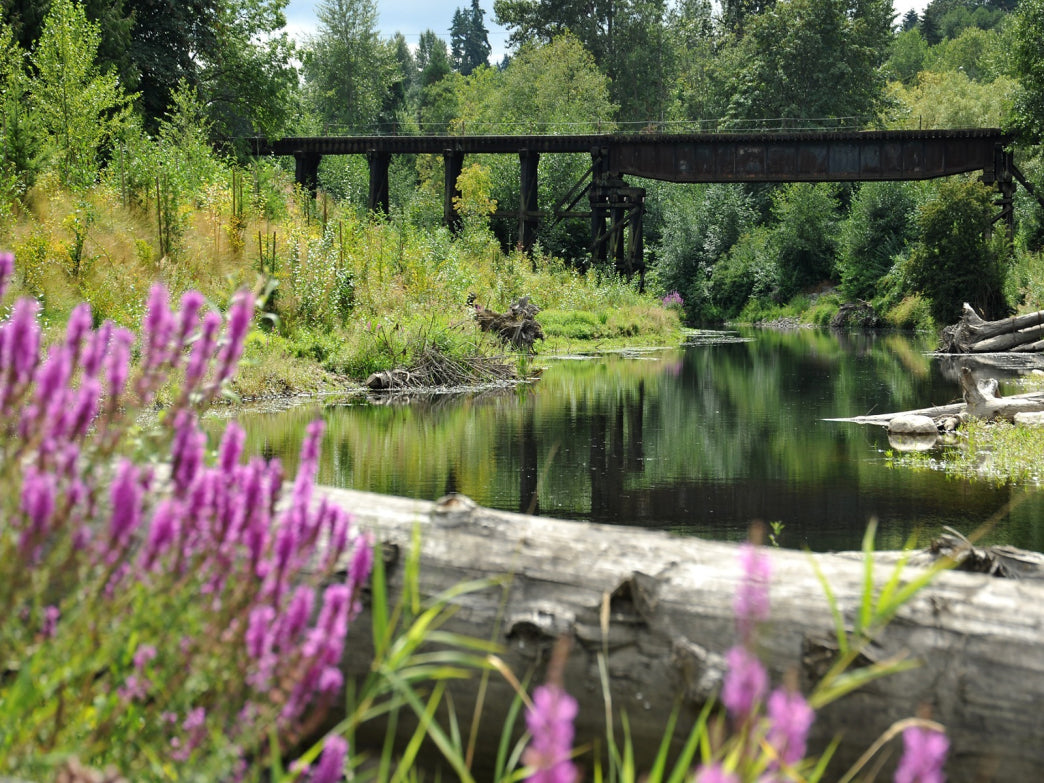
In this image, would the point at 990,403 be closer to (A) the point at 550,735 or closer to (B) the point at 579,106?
(A) the point at 550,735

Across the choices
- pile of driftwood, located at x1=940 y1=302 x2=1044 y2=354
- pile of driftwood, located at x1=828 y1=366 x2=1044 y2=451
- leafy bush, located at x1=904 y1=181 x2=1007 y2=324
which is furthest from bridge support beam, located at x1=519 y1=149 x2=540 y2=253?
pile of driftwood, located at x1=828 y1=366 x2=1044 y2=451

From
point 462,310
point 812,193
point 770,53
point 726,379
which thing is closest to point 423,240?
point 462,310

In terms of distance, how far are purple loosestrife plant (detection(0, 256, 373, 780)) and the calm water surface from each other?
4.45 m

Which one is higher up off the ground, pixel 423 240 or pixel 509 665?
pixel 423 240

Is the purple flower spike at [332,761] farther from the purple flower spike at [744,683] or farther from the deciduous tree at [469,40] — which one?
the deciduous tree at [469,40]

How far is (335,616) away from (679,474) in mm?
7218

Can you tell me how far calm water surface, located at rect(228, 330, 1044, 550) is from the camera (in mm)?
7168

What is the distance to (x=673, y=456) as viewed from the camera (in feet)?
32.3

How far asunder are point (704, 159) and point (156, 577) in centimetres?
3625

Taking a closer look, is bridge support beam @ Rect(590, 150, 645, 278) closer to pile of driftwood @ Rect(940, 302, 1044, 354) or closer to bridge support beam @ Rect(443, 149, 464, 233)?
bridge support beam @ Rect(443, 149, 464, 233)

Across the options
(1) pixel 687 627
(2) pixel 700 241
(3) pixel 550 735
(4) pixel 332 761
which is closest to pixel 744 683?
(3) pixel 550 735

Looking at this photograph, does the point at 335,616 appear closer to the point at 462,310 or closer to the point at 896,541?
the point at 896,541

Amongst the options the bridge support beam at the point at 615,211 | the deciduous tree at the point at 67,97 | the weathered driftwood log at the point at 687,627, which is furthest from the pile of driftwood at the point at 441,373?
the bridge support beam at the point at 615,211

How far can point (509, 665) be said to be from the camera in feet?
9.96
